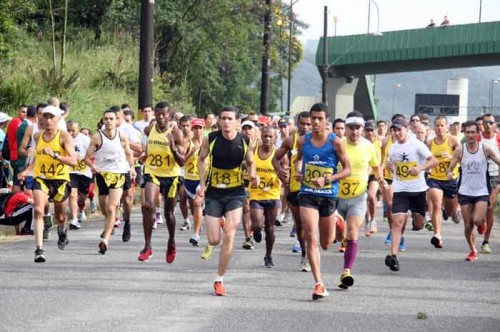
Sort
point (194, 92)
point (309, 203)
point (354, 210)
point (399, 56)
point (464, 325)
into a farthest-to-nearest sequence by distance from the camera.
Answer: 1. point (399, 56)
2. point (194, 92)
3. point (354, 210)
4. point (309, 203)
5. point (464, 325)

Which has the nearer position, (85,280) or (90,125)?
(85,280)

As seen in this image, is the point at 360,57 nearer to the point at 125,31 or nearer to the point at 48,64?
the point at 125,31

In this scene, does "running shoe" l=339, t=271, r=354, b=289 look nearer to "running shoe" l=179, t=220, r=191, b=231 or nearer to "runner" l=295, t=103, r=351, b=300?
"runner" l=295, t=103, r=351, b=300

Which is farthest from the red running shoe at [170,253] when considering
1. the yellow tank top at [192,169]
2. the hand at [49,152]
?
the yellow tank top at [192,169]

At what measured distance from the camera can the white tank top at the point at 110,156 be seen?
15164 mm

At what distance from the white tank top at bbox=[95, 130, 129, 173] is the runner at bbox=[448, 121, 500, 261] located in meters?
4.44

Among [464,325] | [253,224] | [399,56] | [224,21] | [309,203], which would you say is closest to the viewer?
[464,325]

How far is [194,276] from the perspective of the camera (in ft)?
42.5

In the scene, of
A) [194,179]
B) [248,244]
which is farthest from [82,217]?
[248,244]

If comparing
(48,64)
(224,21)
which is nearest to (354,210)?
(48,64)

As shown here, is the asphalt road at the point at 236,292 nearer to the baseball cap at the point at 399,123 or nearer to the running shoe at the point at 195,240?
the running shoe at the point at 195,240

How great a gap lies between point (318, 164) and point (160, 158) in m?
3.43

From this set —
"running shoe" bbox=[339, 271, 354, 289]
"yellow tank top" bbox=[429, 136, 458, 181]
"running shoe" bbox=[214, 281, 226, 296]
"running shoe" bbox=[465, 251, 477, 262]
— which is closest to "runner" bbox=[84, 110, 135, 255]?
"running shoe" bbox=[214, 281, 226, 296]

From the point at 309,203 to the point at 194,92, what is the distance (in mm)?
45308
